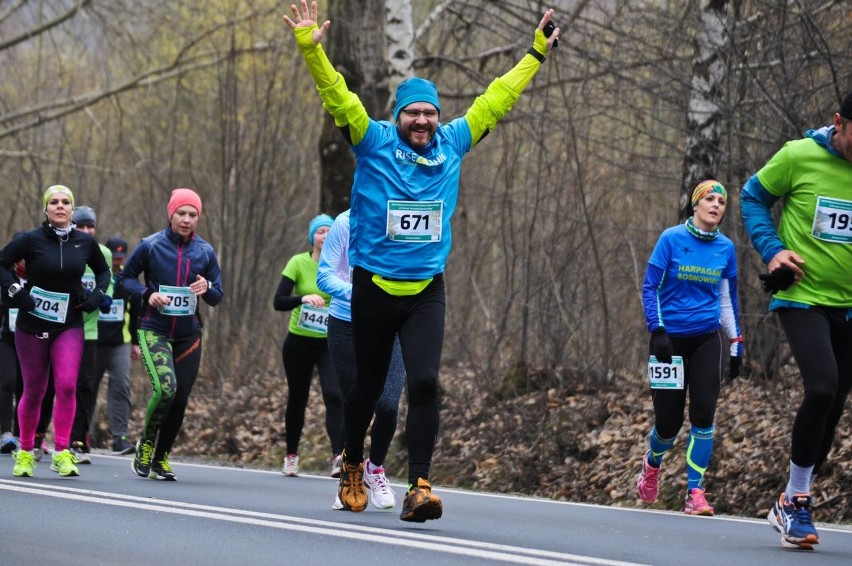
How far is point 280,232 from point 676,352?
1652cm

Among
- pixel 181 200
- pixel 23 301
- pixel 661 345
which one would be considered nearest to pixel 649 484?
pixel 661 345

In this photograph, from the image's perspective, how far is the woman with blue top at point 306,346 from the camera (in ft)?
41.2

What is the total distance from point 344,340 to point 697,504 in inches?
102

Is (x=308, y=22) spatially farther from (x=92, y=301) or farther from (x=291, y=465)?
(x=291, y=465)

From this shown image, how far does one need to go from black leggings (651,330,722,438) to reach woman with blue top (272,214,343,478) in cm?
316

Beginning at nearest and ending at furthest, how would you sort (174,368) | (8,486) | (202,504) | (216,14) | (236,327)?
1. (202,504)
2. (8,486)
3. (174,368)
4. (236,327)
5. (216,14)

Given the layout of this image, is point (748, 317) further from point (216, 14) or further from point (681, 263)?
point (216, 14)

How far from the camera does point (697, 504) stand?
1000 centimetres

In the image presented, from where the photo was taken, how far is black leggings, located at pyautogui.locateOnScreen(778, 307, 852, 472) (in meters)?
7.28

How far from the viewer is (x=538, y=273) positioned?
1642 cm

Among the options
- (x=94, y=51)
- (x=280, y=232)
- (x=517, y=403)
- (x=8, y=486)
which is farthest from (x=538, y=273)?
(x=94, y=51)

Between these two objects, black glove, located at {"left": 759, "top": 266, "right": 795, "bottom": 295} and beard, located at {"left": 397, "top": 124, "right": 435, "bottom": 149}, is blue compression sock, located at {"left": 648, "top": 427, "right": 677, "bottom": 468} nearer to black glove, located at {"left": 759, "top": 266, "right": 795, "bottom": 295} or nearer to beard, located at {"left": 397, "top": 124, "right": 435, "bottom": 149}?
black glove, located at {"left": 759, "top": 266, "right": 795, "bottom": 295}

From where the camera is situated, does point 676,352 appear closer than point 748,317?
Yes

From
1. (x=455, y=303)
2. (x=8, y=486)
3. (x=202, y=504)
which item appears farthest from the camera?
(x=455, y=303)
